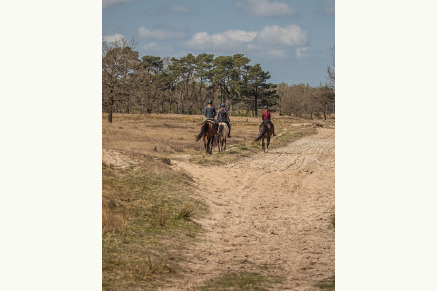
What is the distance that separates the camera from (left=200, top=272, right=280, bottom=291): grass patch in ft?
25.1

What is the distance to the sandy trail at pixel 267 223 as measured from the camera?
8727 mm

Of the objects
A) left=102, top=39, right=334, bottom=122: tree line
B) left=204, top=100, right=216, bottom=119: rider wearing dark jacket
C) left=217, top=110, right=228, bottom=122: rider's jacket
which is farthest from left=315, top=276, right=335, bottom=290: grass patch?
left=102, top=39, right=334, bottom=122: tree line

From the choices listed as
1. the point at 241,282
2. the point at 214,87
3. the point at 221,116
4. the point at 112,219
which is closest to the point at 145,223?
the point at 112,219

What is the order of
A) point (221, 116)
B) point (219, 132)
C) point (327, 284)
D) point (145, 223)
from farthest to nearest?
point (221, 116), point (219, 132), point (145, 223), point (327, 284)

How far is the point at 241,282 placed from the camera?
26.0ft

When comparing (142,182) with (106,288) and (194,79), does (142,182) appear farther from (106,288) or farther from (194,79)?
(194,79)

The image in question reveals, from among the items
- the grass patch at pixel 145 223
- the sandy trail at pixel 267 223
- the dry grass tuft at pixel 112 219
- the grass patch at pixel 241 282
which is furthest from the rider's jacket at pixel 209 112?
the grass patch at pixel 241 282

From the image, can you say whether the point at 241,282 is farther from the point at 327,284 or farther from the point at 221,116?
the point at 221,116

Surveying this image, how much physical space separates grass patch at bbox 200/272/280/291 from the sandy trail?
138 mm

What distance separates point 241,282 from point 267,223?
13.9 feet
